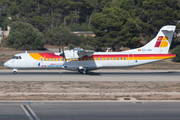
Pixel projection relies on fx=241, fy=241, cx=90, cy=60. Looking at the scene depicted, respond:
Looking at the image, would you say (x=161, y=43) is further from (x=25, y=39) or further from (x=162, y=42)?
(x=25, y=39)

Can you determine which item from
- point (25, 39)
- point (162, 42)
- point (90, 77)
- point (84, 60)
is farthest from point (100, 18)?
point (90, 77)

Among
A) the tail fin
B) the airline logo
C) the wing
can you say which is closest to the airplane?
the wing

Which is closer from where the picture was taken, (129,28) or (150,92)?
(150,92)

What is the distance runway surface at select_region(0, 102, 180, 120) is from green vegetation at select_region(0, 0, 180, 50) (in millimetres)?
44602

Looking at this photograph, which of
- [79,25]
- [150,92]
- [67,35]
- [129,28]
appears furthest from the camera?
[79,25]

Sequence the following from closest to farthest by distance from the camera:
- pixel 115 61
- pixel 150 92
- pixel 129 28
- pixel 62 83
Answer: pixel 150 92
pixel 62 83
pixel 115 61
pixel 129 28

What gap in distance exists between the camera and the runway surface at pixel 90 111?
13.6 meters

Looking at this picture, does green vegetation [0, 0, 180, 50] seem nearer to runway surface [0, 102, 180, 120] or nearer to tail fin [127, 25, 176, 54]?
tail fin [127, 25, 176, 54]

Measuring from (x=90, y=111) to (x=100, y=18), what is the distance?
163 feet

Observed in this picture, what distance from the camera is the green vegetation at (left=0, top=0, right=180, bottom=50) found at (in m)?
61.4

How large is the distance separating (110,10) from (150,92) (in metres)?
48.0
